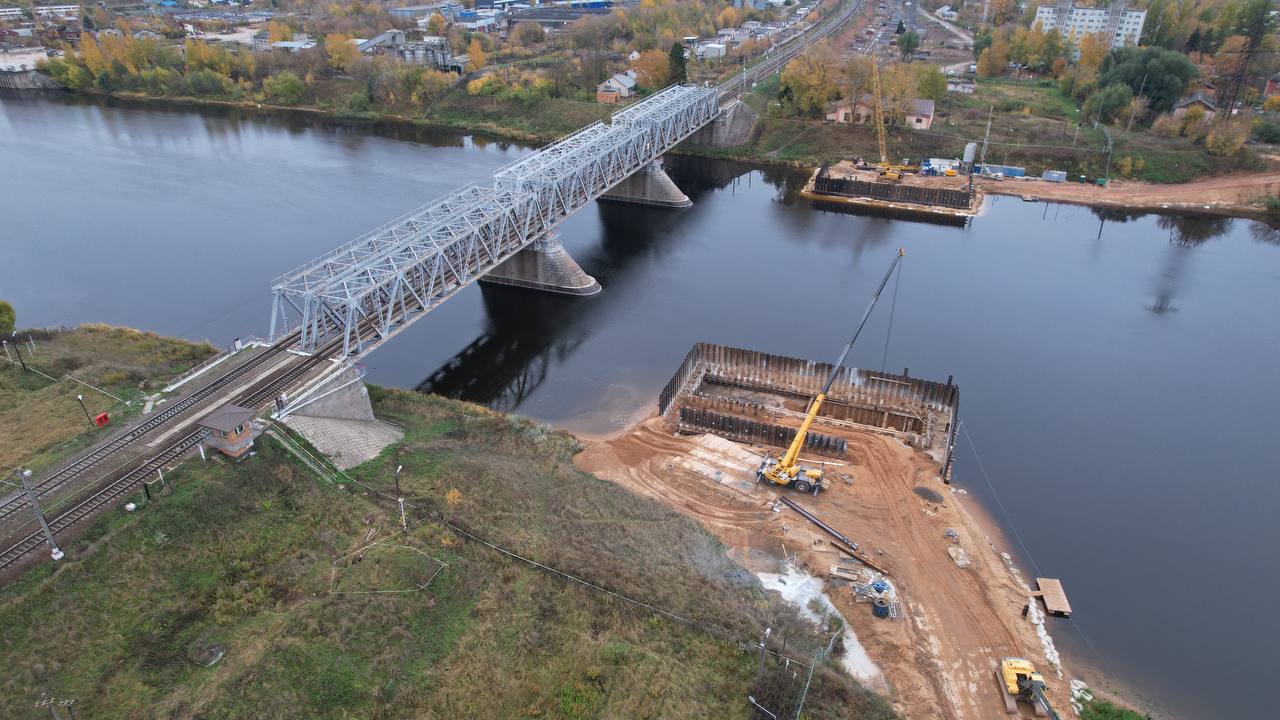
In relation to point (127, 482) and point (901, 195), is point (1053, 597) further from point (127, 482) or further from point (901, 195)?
point (901, 195)

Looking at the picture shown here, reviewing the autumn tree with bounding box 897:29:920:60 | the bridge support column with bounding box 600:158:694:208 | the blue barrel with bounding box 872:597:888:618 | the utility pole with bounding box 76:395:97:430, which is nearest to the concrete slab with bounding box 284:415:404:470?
the utility pole with bounding box 76:395:97:430

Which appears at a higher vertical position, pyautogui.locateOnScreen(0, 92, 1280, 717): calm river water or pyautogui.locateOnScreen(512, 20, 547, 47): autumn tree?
pyautogui.locateOnScreen(512, 20, 547, 47): autumn tree

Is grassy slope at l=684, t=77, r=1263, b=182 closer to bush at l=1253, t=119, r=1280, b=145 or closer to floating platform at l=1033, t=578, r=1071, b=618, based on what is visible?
bush at l=1253, t=119, r=1280, b=145

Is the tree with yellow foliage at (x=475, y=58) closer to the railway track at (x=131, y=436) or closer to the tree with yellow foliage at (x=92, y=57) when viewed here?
the tree with yellow foliage at (x=92, y=57)

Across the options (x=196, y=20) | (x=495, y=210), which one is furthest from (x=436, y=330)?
(x=196, y=20)

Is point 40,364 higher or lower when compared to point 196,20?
lower

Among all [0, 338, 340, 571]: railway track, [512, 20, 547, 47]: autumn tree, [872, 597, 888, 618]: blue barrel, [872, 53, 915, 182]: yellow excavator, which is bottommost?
[872, 597, 888, 618]: blue barrel

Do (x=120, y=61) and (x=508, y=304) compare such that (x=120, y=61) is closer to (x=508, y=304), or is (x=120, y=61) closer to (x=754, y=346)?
(x=508, y=304)

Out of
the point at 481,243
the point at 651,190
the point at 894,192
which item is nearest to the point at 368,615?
the point at 481,243
